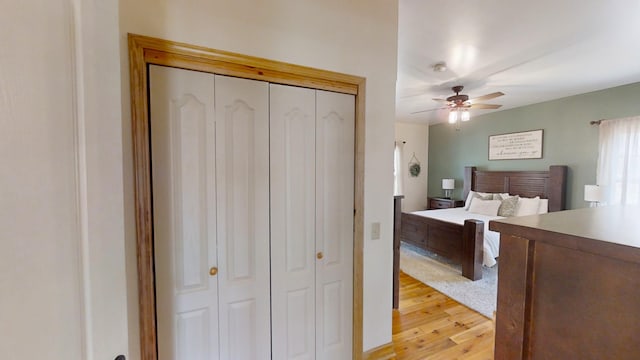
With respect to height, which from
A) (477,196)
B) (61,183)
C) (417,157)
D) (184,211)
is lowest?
(477,196)

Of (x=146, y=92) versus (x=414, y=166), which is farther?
(x=414, y=166)

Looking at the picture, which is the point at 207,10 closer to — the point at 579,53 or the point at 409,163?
the point at 579,53

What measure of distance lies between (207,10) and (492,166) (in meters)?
5.57

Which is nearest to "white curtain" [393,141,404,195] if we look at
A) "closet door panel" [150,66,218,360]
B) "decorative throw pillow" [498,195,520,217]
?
"decorative throw pillow" [498,195,520,217]

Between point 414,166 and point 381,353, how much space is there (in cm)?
506

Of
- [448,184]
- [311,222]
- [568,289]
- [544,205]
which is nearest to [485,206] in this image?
[544,205]

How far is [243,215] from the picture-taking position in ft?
4.71


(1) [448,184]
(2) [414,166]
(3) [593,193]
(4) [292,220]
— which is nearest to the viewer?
(4) [292,220]

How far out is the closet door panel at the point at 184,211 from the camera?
125 centimetres

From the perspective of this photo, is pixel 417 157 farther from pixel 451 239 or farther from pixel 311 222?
pixel 311 222

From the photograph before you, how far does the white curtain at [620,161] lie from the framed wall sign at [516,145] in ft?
2.71

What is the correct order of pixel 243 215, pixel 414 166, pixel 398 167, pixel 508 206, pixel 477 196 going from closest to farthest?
pixel 243 215 → pixel 508 206 → pixel 477 196 → pixel 398 167 → pixel 414 166

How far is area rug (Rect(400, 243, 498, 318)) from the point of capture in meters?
2.80

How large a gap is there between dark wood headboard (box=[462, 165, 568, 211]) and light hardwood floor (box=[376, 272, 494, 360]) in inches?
109
